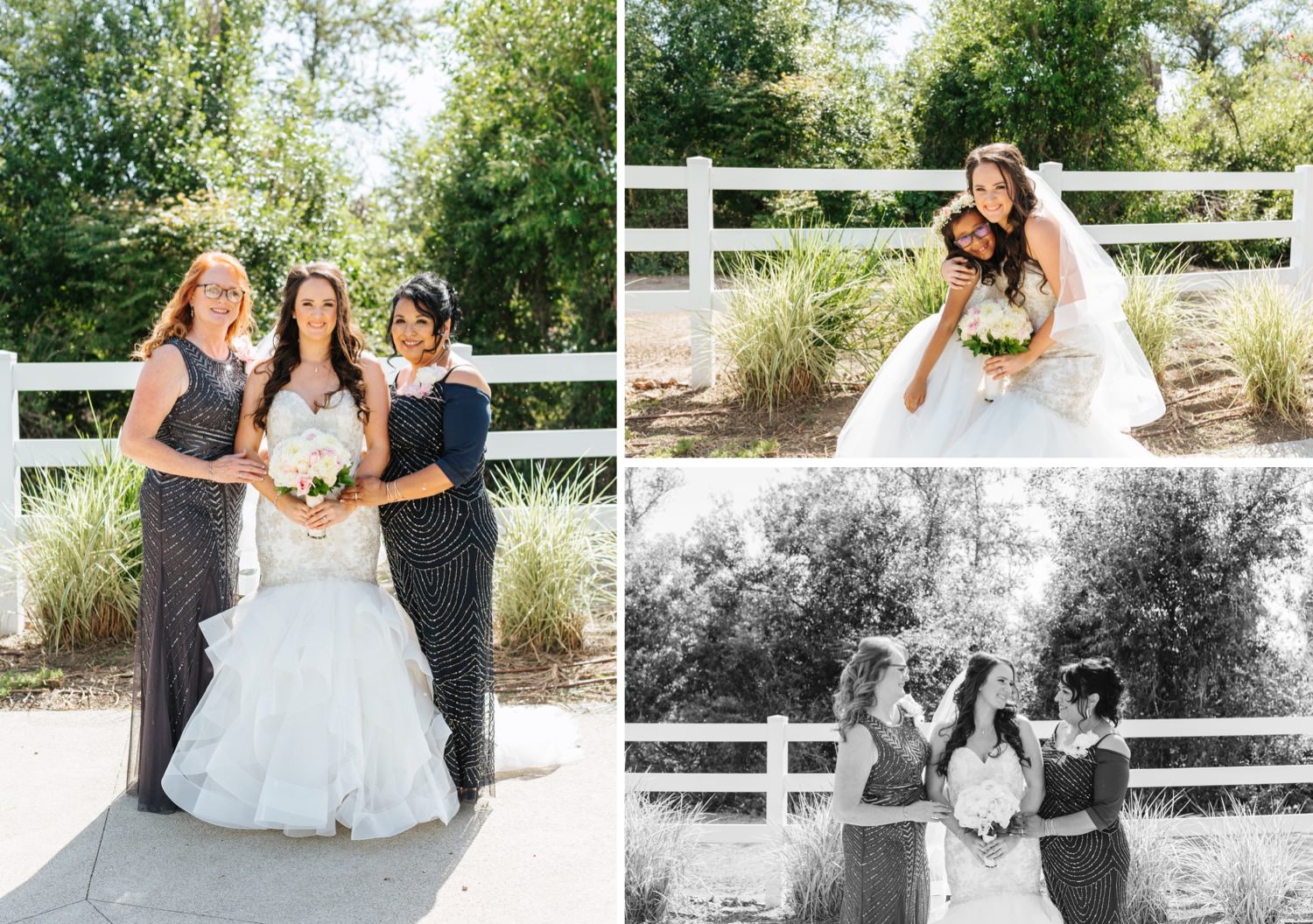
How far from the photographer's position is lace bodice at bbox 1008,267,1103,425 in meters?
4.18

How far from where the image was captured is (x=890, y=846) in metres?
4.42

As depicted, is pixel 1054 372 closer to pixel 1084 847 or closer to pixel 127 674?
pixel 1084 847

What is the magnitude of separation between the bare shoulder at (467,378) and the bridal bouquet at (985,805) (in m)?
2.28

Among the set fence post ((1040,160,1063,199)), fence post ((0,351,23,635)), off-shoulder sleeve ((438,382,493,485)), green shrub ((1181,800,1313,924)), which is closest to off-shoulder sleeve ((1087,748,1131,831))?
green shrub ((1181,800,1313,924))

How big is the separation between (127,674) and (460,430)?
305 cm

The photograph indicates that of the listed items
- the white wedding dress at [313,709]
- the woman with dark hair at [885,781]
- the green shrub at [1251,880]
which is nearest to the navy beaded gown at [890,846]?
the woman with dark hair at [885,781]

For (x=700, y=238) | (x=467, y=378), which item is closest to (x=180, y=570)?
(x=467, y=378)

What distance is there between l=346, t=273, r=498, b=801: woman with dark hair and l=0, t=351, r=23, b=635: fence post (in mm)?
3570

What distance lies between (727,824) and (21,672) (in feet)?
12.4

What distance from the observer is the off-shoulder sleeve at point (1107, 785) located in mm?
4309

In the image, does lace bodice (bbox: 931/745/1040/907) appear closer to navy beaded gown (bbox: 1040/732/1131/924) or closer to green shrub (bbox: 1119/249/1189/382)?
navy beaded gown (bbox: 1040/732/1131/924)

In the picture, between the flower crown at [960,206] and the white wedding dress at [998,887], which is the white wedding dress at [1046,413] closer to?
the flower crown at [960,206]

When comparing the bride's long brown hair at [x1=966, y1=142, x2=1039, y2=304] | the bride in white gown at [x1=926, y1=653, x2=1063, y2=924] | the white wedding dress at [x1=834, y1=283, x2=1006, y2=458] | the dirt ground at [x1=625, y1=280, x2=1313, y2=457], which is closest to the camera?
the bride's long brown hair at [x1=966, y1=142, x2=1039, y2=304]

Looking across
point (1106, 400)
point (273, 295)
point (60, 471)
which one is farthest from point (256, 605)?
point (273, 295)
